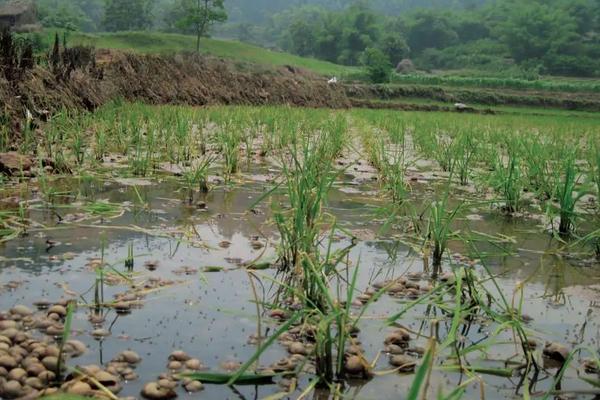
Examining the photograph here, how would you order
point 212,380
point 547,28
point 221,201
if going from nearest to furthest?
point 212,380
point 221,201
point 547,28

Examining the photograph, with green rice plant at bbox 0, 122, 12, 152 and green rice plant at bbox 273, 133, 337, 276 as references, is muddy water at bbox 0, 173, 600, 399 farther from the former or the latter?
green rice plant at bbox 0, 122, 12, 152

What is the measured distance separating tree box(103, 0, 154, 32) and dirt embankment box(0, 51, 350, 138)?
67940 mm

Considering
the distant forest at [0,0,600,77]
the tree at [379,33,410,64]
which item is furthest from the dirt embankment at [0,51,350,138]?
the tree at [379,33,410,64]

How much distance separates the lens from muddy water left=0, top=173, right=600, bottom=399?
87.0 inches

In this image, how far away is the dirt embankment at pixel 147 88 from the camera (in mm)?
7656

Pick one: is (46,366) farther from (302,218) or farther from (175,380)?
(302,218)

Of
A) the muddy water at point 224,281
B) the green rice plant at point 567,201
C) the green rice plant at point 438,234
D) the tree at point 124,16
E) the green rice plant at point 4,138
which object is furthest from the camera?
the tree at point 124,16

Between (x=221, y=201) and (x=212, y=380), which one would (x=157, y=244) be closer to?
(x=221, y=201)

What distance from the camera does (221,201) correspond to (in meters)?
4.81

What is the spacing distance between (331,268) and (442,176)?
4375mm

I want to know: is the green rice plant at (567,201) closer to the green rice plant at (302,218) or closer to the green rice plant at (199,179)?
the green rice plant at (302,218)

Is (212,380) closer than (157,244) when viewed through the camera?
Yes

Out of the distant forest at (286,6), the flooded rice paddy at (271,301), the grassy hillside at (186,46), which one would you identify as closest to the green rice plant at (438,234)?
the flooded rice paddy at (271,301)

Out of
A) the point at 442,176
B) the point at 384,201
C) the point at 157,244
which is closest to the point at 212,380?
the point at 157,244
